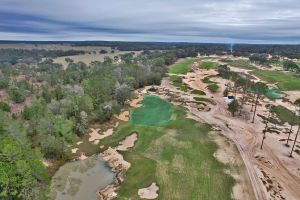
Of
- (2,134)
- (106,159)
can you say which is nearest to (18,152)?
(2,134)

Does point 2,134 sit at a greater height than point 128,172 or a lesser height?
greater

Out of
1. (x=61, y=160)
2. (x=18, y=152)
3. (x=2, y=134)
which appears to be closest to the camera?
(x=18, y=152)

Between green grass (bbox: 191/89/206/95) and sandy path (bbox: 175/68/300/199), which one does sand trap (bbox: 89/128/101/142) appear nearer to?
sandy path (bbox: 175/68/300/199)

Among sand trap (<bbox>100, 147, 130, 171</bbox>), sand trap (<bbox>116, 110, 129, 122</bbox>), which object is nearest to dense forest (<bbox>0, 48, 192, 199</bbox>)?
sand trap (<bbox>116, 110, 129, 122</bbox>)

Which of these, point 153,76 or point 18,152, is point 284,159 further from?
point 153,76

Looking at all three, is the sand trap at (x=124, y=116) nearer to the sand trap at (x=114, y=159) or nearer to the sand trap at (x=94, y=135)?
the sand trap at (x=94, y=135)

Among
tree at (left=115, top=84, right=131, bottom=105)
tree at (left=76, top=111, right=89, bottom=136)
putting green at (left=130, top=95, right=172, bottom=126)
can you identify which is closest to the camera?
tree at (left=76, top=111, right=89, bottom=136)
